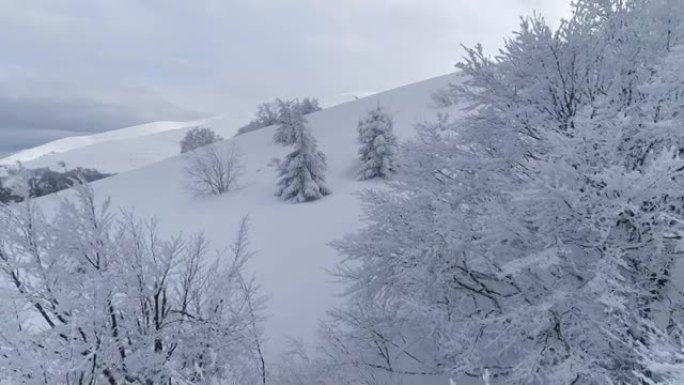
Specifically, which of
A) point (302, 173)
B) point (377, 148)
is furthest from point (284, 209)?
point (377, 148)

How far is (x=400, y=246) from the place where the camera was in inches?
301

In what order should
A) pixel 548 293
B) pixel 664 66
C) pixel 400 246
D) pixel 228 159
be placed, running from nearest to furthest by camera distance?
pixel 664 66
pixel 548 293
pixel 400 246
pixel 228 159

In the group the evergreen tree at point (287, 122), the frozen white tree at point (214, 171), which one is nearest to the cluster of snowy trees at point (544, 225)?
the evergreen tree at point (287, 122)

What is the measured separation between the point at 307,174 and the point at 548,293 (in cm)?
1918

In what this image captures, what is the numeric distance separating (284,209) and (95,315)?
57.0ft

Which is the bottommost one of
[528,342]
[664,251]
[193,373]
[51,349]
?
[193,373]

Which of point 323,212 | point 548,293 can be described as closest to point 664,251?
point 548,293

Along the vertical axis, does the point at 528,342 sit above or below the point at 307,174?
below

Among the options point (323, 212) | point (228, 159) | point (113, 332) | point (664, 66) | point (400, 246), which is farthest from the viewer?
point (228, 159)

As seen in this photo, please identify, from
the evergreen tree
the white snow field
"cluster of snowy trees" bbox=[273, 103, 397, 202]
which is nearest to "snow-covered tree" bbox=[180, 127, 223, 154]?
the white snow field

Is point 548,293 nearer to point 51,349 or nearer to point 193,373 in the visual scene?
point 193,373

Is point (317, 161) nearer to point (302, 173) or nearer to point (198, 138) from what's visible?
point (302, 173)

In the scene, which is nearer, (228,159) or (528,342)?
(528,342)

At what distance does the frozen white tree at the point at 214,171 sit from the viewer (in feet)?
95.6
